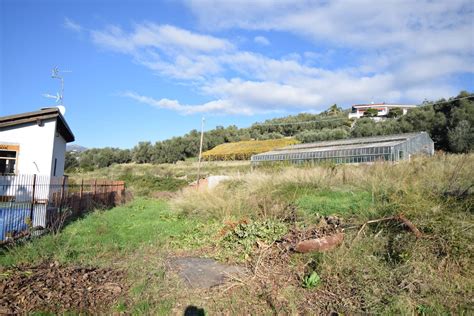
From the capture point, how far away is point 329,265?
5.29 m

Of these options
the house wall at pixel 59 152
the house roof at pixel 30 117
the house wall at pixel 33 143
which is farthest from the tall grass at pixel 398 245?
the house wall at pixel 59 152

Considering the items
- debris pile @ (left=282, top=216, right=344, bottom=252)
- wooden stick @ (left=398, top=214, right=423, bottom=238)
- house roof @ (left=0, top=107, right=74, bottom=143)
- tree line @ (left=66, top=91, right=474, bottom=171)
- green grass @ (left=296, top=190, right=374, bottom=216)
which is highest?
tree line @ (left=66, top=91, right=474, bottom=171)

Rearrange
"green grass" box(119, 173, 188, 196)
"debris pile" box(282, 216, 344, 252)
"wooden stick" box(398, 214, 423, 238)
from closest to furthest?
"wooden stick" box(398, 214, 423, 238), "debris pile" box(282, 216, 344, 252), "green grass" box(119, 173, 188, 196)

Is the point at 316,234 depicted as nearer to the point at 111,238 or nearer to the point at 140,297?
the point at 140,297

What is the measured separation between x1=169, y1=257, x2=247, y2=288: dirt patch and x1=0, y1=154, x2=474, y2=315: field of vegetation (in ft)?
0.64

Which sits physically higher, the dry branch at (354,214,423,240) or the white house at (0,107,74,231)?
the white house at (0,107,74,231)

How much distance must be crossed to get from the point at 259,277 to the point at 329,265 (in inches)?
47.7

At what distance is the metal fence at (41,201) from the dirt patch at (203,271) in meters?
4.17

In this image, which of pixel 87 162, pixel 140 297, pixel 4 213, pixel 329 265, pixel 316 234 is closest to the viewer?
pixel 140 297

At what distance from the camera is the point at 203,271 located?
6.46 metres

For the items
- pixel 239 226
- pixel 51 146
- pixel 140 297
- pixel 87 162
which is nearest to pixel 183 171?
pixel 51 146

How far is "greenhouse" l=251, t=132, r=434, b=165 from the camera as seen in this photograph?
2342 centimetres

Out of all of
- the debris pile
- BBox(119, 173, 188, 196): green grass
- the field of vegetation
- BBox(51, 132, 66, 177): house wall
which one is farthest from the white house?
the debris pile

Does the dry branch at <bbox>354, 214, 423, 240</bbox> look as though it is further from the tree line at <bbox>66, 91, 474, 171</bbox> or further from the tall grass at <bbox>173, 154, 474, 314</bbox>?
the tree line at <bbox>66, 91, 474, 171</bbox>
